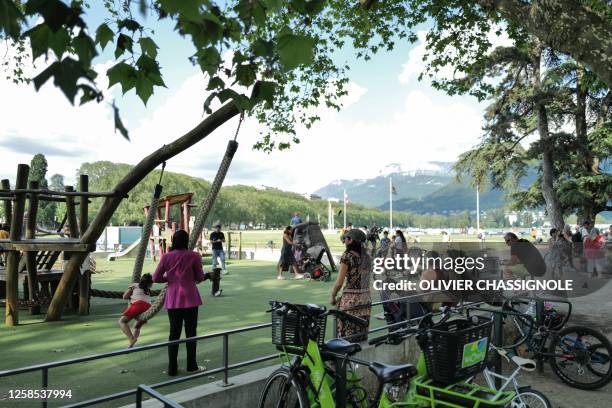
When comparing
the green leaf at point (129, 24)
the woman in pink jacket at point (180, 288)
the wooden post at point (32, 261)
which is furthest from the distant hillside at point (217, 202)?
the green leaf at point (129, 24)

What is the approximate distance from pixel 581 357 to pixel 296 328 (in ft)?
13.2

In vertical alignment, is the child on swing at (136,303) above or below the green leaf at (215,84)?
below

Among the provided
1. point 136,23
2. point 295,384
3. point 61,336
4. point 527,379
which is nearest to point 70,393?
point 295,384

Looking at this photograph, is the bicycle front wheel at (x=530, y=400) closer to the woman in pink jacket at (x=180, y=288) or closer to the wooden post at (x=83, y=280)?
the woman in pink jacket at (x=180, y=288)

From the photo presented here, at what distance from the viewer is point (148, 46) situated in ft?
10.5

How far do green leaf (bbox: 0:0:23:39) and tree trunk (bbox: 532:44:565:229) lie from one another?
1035 inches

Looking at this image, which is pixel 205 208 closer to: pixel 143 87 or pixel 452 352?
pixel 143 87

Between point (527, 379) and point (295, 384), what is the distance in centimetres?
403

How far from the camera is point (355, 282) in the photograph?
5848mm

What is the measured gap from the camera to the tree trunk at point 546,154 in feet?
82.8

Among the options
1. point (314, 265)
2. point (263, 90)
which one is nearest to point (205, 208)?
point (263, 90)

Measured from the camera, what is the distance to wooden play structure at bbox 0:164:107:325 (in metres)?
8.44

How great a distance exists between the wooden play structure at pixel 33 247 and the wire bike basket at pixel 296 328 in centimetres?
477

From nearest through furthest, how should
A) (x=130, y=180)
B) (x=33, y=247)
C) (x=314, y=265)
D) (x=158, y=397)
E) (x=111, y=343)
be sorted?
(x=158, y=397)
(x=111, y=343)
(x=130, y=180)
(x=33, y=247)
(x=314, y=265)
